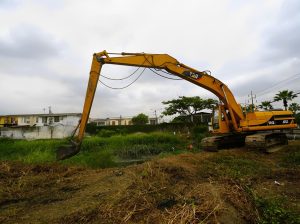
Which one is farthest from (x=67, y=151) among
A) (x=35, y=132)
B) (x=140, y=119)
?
(x=140, y=119)

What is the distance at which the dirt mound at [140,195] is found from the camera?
12.4 ft

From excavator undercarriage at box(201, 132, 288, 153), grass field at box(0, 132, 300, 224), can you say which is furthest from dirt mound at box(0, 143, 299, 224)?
excavator undercarriage at box(201, 132, 288, 153)

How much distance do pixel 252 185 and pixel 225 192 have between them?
156cm

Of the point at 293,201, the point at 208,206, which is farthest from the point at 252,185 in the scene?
the point at 208,206

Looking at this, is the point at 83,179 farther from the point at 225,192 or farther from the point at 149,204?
the point at 225,192

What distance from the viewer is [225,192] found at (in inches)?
174

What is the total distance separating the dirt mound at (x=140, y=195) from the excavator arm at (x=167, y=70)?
4.04 feet

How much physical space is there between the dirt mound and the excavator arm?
4.04 feet

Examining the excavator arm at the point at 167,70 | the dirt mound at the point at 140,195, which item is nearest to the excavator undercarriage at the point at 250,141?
the excavator arm at the point at 167,70

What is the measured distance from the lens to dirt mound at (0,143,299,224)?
3791 mm

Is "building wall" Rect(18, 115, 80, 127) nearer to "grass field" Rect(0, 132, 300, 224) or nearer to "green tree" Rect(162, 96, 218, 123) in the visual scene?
"green tree" Rect(162, 96, 218, 123)

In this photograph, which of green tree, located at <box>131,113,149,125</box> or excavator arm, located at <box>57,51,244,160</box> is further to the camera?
green tree, located at <box>131,113,149,125</box>

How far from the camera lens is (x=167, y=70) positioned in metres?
9.84

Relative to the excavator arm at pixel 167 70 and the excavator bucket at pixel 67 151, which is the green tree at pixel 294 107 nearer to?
the excavator arm at pixel 167 70
